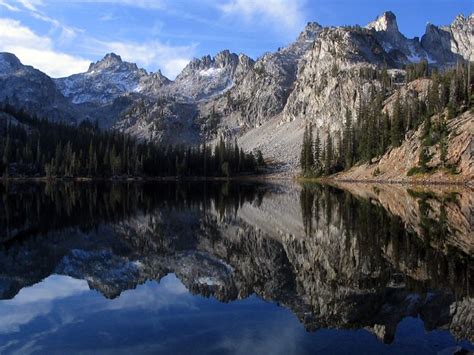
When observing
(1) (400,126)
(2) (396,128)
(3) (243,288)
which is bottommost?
(3) (243,288)

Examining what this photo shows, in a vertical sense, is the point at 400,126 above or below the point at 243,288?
above

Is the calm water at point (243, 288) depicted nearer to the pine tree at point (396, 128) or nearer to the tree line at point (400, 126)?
the tree line at point (400, 126)

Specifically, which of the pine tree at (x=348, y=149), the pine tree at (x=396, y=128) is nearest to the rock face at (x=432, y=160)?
the pine tree at (x=396, y=128)

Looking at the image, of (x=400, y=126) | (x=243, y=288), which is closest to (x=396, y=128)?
(x=400, y=126)

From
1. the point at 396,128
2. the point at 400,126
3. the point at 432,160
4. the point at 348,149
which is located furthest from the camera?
the point at 348,149

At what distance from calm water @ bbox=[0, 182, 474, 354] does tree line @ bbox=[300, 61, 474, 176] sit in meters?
88.4

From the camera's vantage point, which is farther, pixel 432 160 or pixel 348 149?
pixel 348 149

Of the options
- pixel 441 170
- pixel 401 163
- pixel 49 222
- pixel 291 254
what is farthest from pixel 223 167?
pixel 291 254

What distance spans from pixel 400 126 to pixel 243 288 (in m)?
134

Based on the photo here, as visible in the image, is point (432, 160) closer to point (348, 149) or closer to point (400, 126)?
point (400, 126)

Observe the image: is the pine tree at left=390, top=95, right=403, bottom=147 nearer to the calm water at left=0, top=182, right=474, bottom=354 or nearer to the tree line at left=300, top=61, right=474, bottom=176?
the tree line at left=300, top=61, right=474, bottom=176

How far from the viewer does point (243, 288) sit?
2144 cm

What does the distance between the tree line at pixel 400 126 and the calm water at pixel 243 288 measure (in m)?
88.4

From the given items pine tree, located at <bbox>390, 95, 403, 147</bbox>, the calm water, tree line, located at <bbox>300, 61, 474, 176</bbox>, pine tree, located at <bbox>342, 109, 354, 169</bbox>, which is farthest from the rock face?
the calm water
